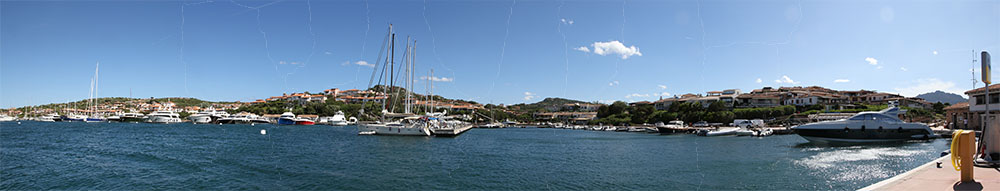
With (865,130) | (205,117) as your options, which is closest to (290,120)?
(205,117)

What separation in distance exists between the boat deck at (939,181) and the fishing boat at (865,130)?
20723 millimetres

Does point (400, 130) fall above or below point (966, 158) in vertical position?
below

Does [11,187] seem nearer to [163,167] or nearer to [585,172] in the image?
[163,167]

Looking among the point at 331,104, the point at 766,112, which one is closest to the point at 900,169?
the point at 766,112

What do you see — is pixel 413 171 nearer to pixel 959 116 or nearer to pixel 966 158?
pixel 966 158

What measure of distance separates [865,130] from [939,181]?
78.1 ft

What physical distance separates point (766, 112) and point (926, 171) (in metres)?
51.9

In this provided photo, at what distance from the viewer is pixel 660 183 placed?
10.6m

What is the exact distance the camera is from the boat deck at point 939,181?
5.14 m

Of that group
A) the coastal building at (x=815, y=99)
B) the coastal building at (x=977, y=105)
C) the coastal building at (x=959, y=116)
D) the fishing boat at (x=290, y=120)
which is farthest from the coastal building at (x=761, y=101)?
the fishing boat at (x=290, y=120)

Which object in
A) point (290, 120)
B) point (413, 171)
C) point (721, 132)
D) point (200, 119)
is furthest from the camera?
point (200, 119)

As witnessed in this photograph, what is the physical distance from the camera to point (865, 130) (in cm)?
2405

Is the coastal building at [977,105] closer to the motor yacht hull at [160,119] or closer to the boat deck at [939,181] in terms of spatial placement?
the boat deck at [939,181]

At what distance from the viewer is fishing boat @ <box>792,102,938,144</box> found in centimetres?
2389
